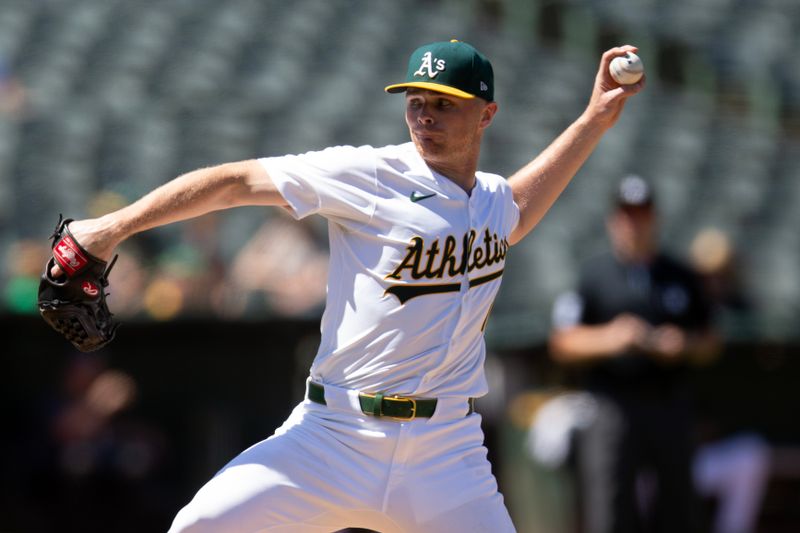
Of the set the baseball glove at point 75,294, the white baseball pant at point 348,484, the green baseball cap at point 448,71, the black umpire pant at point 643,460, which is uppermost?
the green baseball cap at point 448,71

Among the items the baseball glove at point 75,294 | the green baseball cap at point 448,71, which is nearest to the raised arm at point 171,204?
the baseball glove at point 75,294

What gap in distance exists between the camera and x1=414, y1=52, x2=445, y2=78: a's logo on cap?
10.7 ft

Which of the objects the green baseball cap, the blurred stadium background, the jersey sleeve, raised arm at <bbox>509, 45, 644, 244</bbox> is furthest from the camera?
the blurred stadium background

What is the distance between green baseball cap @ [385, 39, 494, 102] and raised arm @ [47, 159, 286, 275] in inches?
18.6

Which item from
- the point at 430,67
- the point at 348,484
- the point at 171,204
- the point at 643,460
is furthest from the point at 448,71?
the point at 643,460

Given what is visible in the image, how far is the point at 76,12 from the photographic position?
35.1ft

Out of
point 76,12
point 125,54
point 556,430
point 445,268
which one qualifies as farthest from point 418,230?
point 76,12

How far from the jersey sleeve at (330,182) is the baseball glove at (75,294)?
1.52ft

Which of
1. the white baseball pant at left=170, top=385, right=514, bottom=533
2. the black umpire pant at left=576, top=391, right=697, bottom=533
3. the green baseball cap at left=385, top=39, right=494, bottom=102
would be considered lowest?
the black umpire pant at left=576, top=391, right=697, bottom=533

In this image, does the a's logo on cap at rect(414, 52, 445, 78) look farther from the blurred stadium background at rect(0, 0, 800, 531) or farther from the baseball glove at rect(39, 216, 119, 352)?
the blurred stadium background at rect(0, 0, 800, 531)

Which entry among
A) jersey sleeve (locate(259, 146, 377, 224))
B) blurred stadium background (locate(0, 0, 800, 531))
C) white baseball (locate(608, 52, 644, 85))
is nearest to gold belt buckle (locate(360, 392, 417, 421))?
jersey sleeve (locate(259, 146, 377, 224))

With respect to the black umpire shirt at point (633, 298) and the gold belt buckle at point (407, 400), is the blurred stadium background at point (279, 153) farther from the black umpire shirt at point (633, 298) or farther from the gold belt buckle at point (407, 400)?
the gold belt buckle at point (407, 400)

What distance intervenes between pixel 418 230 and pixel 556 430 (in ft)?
10.5

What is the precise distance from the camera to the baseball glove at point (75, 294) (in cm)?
305
